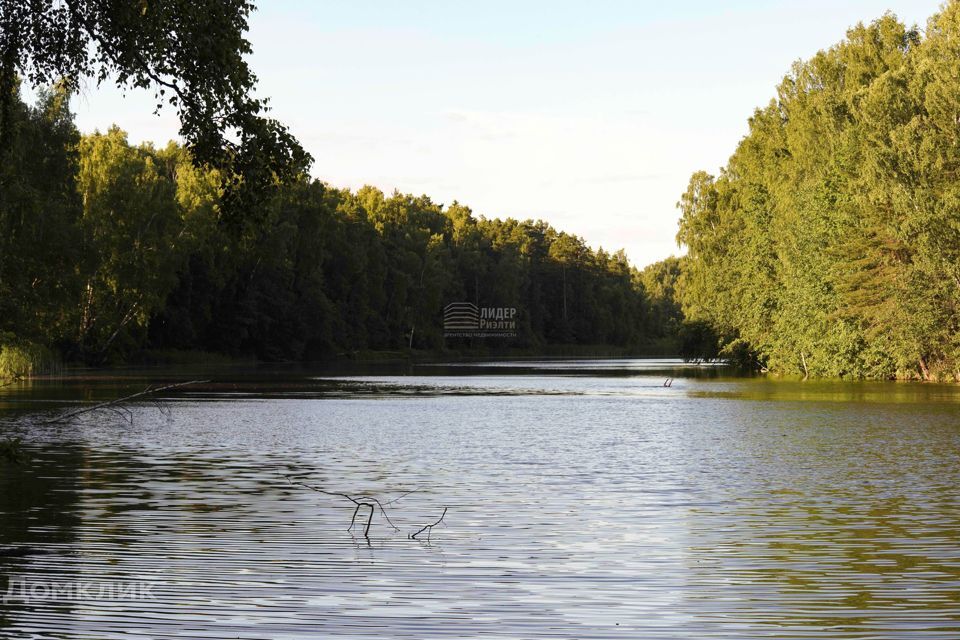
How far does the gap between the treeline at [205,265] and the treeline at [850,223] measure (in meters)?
15.6

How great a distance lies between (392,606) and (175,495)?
9.50m

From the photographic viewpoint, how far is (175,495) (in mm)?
19281

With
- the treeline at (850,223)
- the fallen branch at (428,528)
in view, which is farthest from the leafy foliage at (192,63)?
the treeline at (850,223)

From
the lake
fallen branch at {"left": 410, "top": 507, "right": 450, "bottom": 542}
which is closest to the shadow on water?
the lake

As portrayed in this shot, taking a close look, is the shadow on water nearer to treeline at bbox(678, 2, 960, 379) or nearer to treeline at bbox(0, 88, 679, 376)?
treeline at bbox(0, 88, 679, 376)

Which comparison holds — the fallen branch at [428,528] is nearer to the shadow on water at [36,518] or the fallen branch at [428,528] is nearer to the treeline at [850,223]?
the shadow on water at [36,518]

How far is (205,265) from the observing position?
4358 inches

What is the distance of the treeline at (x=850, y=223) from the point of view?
5784 cm

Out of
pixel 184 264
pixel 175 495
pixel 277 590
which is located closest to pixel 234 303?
pixel 184 264

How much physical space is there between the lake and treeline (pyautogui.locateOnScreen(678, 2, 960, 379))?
26.0 m

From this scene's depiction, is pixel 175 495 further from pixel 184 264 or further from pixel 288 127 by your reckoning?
pixel 184 264

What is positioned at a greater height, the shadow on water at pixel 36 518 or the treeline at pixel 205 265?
the treeline at pixel 205 265

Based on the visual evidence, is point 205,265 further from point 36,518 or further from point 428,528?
point 428,528

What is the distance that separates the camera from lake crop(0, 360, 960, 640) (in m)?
10.2
